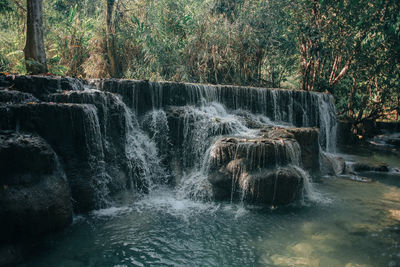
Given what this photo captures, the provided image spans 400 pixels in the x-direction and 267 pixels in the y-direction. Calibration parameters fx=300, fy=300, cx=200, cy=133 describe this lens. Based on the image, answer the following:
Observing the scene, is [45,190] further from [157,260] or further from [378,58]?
[378,58]

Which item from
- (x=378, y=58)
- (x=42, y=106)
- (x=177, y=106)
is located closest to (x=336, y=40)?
(x=378, y=58)

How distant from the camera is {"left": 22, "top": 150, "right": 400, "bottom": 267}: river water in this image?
393cm

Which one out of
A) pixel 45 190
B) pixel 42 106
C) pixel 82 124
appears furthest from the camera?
pixel 82 124

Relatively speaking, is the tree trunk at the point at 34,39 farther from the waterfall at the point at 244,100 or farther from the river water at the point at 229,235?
the river water at the point at 229,235

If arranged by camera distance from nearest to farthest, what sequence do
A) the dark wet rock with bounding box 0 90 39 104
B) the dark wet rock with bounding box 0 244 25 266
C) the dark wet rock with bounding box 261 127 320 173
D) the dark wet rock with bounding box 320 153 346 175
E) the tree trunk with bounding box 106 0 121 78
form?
1. the dark wet rock with bounding box 0 244 25 266
2. the dark wet rock with bounding box 0 90 39 104
3. the dark wet rock with bounding box 261 127 320 173
4. the dark wet rock with bounding box 320 153 346 175
5. the tree trunk with bounding box 106 0 121 78

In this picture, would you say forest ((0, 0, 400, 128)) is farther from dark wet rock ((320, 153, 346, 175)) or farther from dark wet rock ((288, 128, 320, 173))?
dark wet rock ((288, 128, 320, 173))

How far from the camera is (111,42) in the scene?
1055 cm

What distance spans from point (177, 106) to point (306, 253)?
484 cm

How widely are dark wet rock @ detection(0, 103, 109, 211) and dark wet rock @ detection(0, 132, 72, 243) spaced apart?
1.15 ft

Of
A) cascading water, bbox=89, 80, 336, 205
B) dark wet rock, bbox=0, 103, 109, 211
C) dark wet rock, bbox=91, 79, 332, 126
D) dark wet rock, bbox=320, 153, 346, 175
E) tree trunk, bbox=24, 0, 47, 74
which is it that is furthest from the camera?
dark wet rock, bbox=320, 153, 346, 175

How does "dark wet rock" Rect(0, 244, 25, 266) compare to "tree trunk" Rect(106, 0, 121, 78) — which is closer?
"dark wet rock" Rect(0, 244, 25, 266)

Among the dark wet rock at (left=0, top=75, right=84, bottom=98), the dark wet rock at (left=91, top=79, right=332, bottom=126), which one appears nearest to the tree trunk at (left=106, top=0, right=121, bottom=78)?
the dark wet rock at (left=91, top=79, right=332, bottom=126)

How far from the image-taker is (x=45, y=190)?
4.36 meters

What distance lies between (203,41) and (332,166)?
646 centimetres
